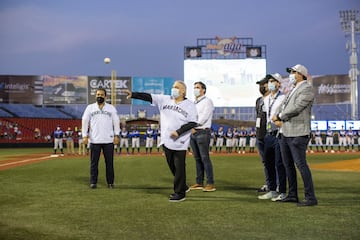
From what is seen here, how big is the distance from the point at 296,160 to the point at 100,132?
417cm

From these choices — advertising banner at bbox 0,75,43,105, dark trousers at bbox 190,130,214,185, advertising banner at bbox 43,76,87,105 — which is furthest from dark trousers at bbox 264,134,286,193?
advertising banner at bbox 0,75,43,105

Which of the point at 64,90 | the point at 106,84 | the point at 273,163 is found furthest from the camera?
the point at 106,84

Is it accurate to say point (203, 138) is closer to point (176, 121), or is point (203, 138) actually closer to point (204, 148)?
point (204, 148)

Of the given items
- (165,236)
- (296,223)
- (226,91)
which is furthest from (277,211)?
(226,91)

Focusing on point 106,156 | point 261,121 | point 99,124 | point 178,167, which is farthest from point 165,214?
point 99,124

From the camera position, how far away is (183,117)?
279 inches

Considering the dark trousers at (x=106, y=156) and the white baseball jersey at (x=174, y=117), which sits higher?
the white baseball jersey at (x=174, y=117)

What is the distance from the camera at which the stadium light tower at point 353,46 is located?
47.6 metres

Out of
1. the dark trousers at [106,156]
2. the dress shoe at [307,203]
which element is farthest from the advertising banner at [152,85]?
the dress shoe at [307,203]

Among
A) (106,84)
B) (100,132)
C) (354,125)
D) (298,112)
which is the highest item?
(106,84)

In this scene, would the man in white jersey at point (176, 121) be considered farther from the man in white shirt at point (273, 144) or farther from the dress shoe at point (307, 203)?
the dress shoe at point (307, 203)

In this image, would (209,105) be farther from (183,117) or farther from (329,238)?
(329,238)

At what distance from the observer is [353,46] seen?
5012 cm

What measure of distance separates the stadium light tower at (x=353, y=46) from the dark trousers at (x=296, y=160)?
43.7 meters
